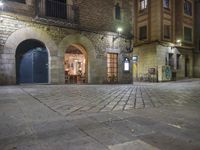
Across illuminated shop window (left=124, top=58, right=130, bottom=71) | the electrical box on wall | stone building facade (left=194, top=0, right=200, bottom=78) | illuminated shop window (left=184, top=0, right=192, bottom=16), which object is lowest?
the electrical box on wall

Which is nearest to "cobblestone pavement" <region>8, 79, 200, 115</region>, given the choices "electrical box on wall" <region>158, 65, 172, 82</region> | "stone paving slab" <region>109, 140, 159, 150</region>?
"stone paving slab" <region>109, 140, 159, 150</region>

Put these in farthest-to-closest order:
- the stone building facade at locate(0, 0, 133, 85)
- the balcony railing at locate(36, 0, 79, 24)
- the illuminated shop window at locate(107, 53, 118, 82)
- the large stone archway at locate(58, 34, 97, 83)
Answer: the illuminated shop window at locate(107, 53, 118, 82) < the large stone archway at locate(58, 34, 97, 83) < the balcony railing at locate(36, 0, 79, 24) < the stone building facade at locate(0, 0, 133, 85)

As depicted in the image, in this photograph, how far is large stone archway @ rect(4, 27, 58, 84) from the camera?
1130cm

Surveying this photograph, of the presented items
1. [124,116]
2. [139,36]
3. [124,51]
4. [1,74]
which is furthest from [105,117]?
[139,36]

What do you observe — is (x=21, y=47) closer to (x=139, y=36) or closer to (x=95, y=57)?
(x=95, y=57)

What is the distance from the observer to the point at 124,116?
3482 mm

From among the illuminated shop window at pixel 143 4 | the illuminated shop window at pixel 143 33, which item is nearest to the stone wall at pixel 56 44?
the illuminated shop window at pixel 143 33

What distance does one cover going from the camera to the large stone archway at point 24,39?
1130cm

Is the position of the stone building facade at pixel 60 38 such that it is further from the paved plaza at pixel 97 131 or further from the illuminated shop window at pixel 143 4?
the paved plaza at pixel 97 131

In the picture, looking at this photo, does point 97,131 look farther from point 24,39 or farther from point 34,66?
point 34,66

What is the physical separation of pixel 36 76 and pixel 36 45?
2.21m

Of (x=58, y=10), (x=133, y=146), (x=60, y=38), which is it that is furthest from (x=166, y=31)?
(x=133, y=146)

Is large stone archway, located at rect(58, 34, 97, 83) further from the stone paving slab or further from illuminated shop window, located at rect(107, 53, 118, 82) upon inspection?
the stone paving slab

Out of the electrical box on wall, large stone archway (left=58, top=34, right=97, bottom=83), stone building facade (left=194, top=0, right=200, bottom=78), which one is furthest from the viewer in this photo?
stone building facade (left=194, top=0, right=200, bottom=78)
